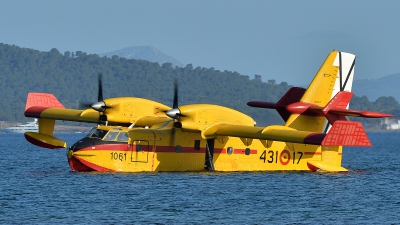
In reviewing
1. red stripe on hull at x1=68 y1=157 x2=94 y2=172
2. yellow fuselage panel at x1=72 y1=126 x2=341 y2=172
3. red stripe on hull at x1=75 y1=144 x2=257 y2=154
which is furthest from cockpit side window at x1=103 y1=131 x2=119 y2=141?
red stripe on hull at x1=68 y1=157 x2=94 y2=172

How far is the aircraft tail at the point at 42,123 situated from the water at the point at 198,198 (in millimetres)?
3140

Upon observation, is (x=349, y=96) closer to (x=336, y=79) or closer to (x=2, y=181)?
(x=336, y=79)

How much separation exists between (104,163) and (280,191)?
8.75m

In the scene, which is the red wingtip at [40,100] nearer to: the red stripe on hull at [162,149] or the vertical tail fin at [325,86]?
the red stripe on hull at [162,149]

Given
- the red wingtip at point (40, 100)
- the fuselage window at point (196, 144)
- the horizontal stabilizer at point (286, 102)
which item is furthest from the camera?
the red wingtip at point (40, 100)

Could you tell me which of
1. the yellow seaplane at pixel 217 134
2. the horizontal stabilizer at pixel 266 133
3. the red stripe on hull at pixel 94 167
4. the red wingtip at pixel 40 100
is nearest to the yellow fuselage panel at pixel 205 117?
the yellow seaplane at pixel 217 134

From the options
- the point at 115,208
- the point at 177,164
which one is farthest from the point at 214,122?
the point at 115,208

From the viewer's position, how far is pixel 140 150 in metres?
38.2

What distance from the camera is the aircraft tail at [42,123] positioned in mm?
44062

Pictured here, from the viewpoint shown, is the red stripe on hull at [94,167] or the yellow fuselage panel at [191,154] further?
the yellow fuselage panel at [191,154]

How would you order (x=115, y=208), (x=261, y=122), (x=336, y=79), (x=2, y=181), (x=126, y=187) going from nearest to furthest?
(x=115, y=208), (x=126, y=187), (x=2, y=181), (x=336, y=79), (x=261, y=122)

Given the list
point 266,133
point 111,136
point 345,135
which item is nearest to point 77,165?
point 111,136

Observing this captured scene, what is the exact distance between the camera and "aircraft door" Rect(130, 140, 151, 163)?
125ft

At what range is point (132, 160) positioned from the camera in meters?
38.1
